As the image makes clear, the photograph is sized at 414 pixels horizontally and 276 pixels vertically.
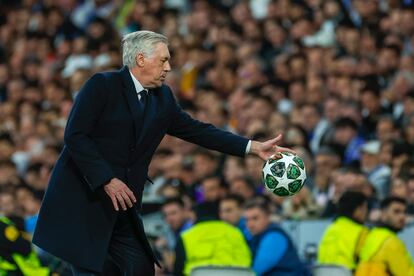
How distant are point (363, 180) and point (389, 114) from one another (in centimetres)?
200

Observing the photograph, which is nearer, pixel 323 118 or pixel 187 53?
pixel 323 118

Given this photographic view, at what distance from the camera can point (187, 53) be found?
52.9ft

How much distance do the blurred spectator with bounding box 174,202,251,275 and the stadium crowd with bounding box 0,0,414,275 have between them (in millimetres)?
50

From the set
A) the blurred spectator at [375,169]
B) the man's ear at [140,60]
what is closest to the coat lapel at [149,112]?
the man's ear at [140,60]

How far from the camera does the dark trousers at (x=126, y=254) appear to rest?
268 inches

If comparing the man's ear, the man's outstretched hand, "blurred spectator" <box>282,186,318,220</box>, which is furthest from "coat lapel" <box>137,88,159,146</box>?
"blurred spectator" <box>282,186,318,220</box>

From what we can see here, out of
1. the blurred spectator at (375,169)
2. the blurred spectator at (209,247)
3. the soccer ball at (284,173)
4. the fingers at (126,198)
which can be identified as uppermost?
the soccer ball at (284,173)

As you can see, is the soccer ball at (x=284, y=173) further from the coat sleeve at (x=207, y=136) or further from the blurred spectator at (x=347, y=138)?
the blurred spectator at (x=347, y=138)

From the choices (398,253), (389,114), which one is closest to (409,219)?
(398,253)

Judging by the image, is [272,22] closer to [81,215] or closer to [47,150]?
[47,150]

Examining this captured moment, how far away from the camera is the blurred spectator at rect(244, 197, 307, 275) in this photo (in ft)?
32.1

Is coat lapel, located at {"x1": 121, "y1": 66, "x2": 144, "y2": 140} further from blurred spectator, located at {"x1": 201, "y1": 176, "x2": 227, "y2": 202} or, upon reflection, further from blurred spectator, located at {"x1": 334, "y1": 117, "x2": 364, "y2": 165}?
blurred spectator, located at {"x1": 334, "y1": 117, "x2": 364, "y2": 165}

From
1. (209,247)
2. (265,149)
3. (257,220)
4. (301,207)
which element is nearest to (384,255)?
(257,220)

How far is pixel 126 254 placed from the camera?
22.5 feet
